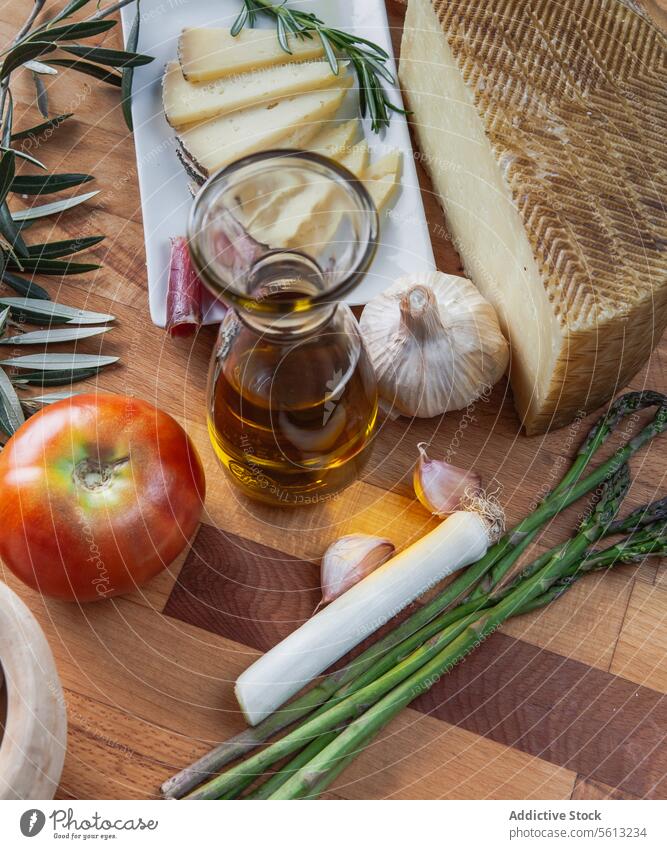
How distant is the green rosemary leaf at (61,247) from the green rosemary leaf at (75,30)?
256 millimetres

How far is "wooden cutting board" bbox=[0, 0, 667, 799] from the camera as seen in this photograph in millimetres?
901

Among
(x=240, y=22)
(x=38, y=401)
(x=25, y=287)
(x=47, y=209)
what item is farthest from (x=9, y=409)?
(x=240, y=22)

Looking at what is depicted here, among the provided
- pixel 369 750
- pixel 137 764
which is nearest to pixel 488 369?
pixel 369 750

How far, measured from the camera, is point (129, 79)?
3.67ft

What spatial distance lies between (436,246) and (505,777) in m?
0.65

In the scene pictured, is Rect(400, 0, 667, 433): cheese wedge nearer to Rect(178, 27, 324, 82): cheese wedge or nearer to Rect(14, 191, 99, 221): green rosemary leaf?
Rect(178, 27, 324, 82): cheese wedge

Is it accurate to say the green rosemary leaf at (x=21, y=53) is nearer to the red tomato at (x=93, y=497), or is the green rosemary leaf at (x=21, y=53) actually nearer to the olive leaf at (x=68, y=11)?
the olive leaf at (x=68, y=11)

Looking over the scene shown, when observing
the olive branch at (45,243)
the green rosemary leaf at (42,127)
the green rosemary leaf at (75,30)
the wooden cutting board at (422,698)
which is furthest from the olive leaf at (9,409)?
the green rosemary leaf at (75,30)

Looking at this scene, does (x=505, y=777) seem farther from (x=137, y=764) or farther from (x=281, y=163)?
(x=281, y=163)

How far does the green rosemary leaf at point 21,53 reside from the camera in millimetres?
1063

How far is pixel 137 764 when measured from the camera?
0.89 metres

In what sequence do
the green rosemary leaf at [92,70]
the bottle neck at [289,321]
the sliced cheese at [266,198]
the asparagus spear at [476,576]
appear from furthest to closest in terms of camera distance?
1. the green rosemary leaf at [92,70]
2. the asparagus spear at [476,576]
3. the sliced cheese at [266,198]
4. the bottle neck at [289,321]

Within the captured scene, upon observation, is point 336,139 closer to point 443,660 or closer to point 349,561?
point 349,561
